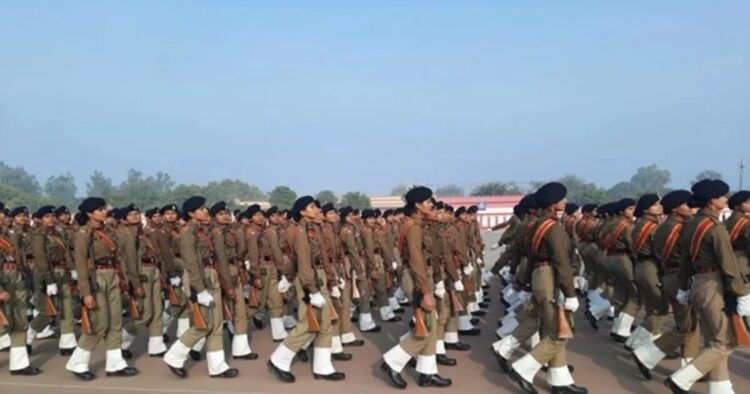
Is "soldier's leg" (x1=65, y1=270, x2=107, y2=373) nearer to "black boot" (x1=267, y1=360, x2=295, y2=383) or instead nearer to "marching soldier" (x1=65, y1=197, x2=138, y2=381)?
"marching soldier" (x1=65, y1=197, x2=138, y2=381)

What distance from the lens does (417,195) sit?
23.3ft

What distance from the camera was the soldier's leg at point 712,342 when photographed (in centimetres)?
563

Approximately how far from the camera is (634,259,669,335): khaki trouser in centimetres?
Answer: 743

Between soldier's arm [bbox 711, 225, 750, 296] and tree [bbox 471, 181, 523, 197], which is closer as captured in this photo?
soldier's arm [bbox 711, 225, 750, 296]

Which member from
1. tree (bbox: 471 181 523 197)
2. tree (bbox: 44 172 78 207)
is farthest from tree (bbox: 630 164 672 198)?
tree (bbox: 44 172 78 207)

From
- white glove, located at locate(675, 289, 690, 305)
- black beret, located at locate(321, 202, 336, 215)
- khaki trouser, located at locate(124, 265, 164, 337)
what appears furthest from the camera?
black beret, located at locate(321, 202, 336, 215)

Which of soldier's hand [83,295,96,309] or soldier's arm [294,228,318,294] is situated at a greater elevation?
soldier's arm [294,228,318,294]

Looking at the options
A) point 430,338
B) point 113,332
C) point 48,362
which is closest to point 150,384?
point 113,332

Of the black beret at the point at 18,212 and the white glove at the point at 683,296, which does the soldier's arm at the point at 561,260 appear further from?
the black beret at the point at 18,212

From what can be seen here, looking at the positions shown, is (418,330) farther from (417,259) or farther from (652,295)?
(652,295)

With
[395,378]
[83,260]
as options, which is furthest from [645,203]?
[83,260]

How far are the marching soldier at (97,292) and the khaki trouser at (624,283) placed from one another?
6.31m

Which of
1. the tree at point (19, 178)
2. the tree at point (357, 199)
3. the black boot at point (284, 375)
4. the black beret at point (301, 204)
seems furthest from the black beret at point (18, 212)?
the tree at point (19, 178)

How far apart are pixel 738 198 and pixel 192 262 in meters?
6.11
